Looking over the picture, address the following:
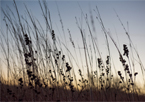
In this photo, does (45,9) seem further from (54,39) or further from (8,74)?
(8,74)

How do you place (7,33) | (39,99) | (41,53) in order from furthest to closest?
(7,33)
(41,53)
(39,99)

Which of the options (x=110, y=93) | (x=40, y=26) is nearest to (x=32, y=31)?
(x=40, y=26)

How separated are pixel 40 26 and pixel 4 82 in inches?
46.2

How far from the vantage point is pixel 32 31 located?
188cm

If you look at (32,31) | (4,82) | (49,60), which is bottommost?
(4,82)

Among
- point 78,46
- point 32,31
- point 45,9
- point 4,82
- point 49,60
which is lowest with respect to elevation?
point 4,82

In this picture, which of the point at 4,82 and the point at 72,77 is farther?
the point at 4,82

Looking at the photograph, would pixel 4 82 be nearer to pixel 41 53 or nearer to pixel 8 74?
pixel 8 74

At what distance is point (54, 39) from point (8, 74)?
1.03 metres

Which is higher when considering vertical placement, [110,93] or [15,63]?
[15,63]

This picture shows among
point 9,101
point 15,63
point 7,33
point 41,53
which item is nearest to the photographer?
point 9,101

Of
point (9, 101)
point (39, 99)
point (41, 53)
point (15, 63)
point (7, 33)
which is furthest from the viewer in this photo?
point (15, 63)

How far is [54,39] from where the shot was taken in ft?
6.25

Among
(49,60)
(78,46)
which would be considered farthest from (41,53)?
(78,46)
